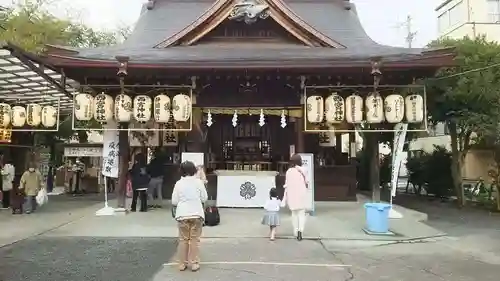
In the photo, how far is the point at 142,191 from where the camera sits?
13578mm

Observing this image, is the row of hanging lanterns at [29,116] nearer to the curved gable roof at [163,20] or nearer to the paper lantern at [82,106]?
the paper lantern at [82,106]

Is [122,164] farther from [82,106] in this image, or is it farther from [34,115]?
[34,115]

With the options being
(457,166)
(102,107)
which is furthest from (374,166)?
(102,107)

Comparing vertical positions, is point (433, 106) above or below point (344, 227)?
above

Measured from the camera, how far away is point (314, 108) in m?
12.8

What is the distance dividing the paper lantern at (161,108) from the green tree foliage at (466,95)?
8985mm

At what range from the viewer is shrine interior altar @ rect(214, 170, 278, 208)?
13953 mm

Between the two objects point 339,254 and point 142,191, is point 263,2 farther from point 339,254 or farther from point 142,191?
point 339,254

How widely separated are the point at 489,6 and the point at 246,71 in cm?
2700

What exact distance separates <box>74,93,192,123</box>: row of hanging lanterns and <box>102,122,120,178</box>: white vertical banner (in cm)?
70

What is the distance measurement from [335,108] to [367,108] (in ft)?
2.88

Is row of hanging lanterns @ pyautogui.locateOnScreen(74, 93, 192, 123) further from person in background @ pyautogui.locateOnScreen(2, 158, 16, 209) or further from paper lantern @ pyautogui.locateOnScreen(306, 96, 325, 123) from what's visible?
person in background @ pyautogui.locateOnScreen(2, 158, 16, 209)

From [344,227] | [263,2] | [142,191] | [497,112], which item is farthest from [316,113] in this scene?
[497,112]

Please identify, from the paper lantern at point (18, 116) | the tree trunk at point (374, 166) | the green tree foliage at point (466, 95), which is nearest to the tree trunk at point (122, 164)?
the paper lantern at point (18, 116)
